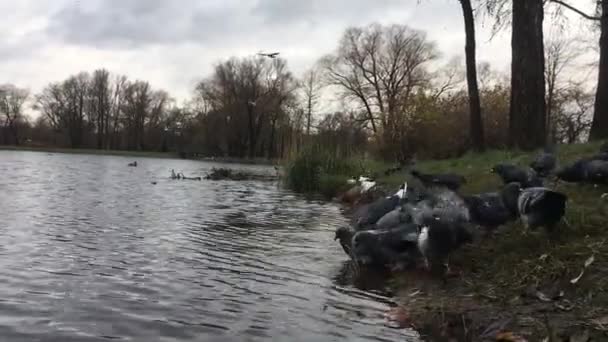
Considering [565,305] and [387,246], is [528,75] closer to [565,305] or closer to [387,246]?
[387,246]

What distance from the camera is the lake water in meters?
4.25

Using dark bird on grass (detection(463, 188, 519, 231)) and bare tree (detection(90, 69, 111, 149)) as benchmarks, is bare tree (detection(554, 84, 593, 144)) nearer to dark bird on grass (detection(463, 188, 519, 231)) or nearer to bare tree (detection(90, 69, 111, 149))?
dark bird on grass (detection(463, 188, 519, 231))

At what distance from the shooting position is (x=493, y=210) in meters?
5.96

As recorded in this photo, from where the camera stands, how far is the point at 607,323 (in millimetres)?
3547

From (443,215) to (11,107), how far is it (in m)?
99.9

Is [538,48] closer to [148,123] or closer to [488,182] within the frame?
[488,182]

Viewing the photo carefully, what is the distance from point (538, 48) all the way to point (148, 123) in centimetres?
8825

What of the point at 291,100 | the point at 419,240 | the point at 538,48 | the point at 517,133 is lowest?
the point at 419,240

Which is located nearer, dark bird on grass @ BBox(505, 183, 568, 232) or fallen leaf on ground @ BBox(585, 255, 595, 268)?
fallen leaf on ground @ BBox(585, 255, 595, 268)

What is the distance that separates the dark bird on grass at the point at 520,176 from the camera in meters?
6.58

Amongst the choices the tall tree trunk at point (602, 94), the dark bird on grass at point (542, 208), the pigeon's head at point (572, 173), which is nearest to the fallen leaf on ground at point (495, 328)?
the dark bird on grass at point (542, 208)

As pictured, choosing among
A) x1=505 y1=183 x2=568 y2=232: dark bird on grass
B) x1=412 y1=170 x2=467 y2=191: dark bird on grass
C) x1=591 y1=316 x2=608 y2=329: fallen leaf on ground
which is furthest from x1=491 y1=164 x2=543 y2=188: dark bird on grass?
x1=591 y1=316 x2=608 y2=329: fallen leaf on ground

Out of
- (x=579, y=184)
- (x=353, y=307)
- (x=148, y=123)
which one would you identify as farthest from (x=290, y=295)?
(x=148, y=123)

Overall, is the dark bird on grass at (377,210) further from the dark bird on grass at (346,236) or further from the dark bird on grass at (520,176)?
the dark bird on grass at (520,176)
